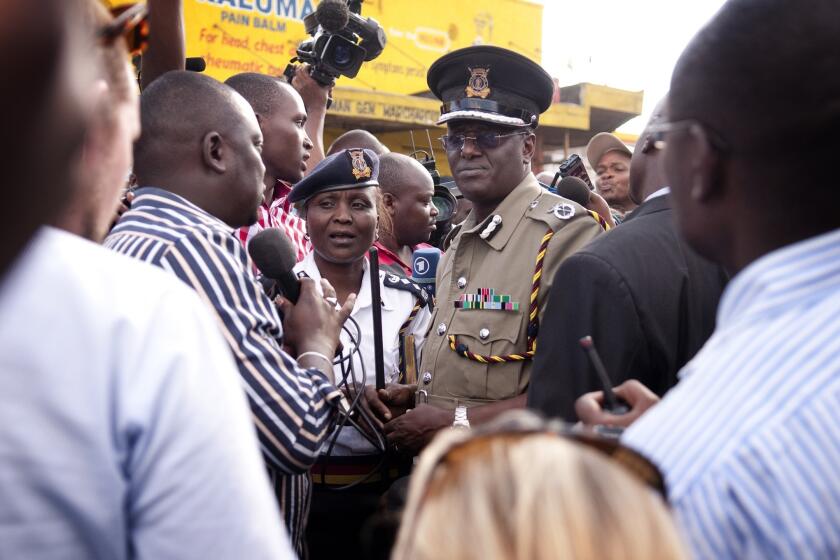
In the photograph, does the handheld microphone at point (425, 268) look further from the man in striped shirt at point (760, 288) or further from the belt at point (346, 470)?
the man in striped shirt at point (760, 288)

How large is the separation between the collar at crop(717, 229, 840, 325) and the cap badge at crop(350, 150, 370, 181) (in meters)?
2.79

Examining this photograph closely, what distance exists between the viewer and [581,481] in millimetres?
808

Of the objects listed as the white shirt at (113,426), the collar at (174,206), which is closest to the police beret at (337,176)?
the collar at (174,206)

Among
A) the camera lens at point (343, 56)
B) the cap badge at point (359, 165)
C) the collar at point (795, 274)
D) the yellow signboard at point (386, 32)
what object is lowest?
the collar at point (795, 274)

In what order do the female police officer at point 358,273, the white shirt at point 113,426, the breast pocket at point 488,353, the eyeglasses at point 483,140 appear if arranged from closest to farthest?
the white shirt at point 113,426
the breast pocket at point 488,353
the female police officer at point 358,273
the eyeglasses at point 483,140

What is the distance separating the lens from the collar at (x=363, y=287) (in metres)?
3.64

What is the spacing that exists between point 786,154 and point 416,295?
265 centimetres

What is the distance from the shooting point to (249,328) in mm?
2016

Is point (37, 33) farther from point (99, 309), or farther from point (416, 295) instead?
point (416, 295)

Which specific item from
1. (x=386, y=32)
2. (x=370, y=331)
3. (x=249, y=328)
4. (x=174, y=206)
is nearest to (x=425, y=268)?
(x=370, y=331)

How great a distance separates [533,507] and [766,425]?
466 mm

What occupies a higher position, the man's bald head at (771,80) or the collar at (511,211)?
the man's bald head at (771,80)

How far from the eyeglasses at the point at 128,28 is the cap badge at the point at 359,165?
8.07ft

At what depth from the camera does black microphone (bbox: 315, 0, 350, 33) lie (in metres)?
4.54
